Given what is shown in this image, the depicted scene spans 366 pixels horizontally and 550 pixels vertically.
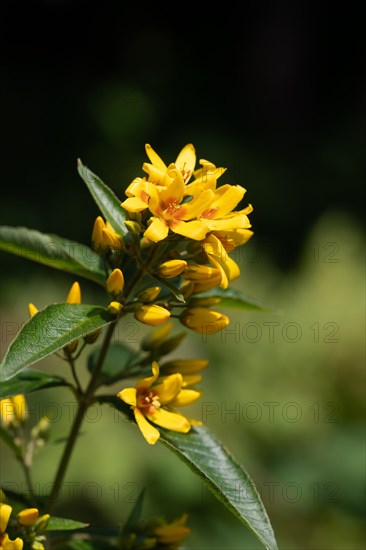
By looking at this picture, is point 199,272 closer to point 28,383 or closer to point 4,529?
point 28,383

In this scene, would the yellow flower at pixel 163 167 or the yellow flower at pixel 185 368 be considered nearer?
the yellow flower at pixel 163 167

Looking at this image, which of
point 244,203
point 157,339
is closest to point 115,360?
point 157,339

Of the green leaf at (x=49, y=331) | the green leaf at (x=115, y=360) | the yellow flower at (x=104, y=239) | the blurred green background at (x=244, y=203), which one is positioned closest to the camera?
the green leaf at (x=49, y=331)

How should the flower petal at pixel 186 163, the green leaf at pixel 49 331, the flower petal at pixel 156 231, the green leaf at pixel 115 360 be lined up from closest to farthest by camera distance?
the green leaf at pixel 49 331 → the flower petal at pixel 156 231 → the flower petal at pixel 186 163 → the green leaf at pixel 115 360

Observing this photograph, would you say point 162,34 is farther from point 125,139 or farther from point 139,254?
point 139,254

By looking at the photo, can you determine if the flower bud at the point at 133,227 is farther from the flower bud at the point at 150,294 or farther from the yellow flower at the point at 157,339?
the yellow flower at the point at 157,339

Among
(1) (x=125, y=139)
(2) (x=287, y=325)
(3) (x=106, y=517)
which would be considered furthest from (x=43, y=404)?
(1) (x=125, y=139)

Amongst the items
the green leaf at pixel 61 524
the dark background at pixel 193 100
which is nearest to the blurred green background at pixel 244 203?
the dark background at pixel 193 100
